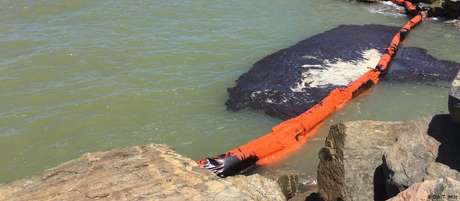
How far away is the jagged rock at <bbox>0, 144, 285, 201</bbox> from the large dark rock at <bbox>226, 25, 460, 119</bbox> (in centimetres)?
468

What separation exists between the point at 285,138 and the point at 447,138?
10.4 ft

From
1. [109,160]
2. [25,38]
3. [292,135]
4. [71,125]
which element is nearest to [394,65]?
[292,135]

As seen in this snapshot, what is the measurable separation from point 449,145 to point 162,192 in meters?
3.59

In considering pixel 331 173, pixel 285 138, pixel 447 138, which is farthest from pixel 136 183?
pixel 285 138

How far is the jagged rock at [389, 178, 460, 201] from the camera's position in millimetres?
4395

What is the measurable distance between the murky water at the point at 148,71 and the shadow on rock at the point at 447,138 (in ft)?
8.37

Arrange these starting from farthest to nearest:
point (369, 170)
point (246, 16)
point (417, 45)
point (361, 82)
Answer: point (246, 16) → point (417, 45) → point (361, 82) → point (369, 170)

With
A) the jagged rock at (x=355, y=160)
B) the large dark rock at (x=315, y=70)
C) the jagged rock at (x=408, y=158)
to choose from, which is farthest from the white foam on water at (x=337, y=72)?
the jagged rock at (x=408, y=158)

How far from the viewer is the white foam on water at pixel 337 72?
1156 cm

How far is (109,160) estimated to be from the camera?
6238 mm

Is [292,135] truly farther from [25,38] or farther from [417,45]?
[25,38]

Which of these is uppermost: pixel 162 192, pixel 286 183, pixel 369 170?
pixel 162 192

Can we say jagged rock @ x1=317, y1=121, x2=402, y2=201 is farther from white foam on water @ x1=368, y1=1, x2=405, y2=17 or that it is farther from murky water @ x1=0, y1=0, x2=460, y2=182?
white foam on water @ x1=368, y1=1, x2=405, y2=17

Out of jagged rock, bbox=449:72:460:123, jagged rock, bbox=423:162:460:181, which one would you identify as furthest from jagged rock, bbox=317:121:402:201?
jagged rock, bbox=449:72:460:123
